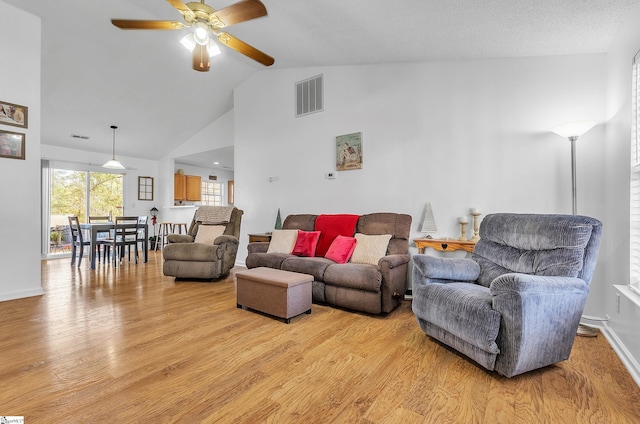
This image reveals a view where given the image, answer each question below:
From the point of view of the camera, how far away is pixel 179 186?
767 cm

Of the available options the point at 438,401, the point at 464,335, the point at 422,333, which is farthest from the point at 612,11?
the point at 438,401

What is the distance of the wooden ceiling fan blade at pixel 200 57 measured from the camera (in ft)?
8.58

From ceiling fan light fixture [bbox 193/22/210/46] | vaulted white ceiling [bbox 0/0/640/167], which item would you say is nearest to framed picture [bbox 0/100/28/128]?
vaulted white ceiling [bbox 0/0/640/167]

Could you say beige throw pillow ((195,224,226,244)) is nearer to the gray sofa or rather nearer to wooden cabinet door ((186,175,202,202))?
the gray sofa

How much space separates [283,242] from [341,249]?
828 mm

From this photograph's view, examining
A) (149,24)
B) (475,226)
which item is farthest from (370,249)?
(149,24)

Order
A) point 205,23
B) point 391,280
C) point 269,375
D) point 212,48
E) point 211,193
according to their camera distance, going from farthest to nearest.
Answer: point 211,193 < point 391,280 < point 212,48 < point 205,23 < point 269,375

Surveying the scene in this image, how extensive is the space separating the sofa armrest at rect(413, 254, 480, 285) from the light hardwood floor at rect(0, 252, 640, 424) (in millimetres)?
494

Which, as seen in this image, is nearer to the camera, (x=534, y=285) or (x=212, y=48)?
(x=534, y=285)

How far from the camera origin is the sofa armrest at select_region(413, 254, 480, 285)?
223 cm

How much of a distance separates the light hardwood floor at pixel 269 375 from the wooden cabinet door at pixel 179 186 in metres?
5.18

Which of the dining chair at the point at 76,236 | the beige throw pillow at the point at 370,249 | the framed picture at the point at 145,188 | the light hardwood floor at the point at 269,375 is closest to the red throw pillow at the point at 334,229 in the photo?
the beige throw pillow at the point at 370,249

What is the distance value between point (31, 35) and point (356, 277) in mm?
4588

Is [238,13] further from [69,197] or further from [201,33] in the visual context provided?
[69,197]
